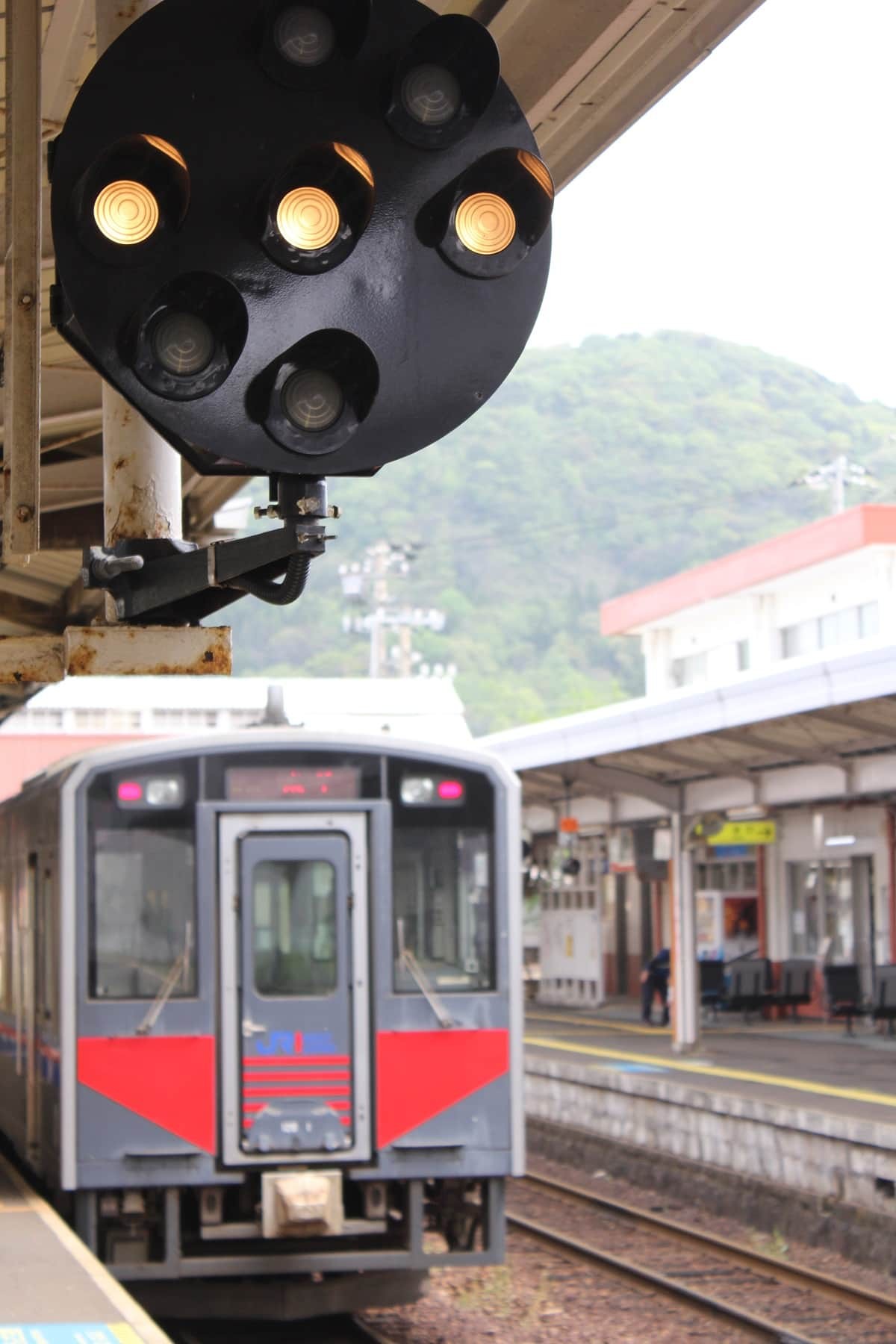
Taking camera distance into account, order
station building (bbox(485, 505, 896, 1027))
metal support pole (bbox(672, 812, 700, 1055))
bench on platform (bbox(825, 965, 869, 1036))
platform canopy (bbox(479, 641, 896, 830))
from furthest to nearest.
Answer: bench on platform (bbox(825, 965, 869, 1036)) < metal support pole (bbox(672, 812, 700, 1055)) < station building (bbox(485, 505, 896, 1027)) < platform canopy (bbox(479, 641, 896, 830))

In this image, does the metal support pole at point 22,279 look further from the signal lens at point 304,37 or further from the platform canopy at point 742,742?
the platform canopy at point 742,742

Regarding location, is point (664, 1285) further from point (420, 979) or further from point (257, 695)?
point (257, 695)

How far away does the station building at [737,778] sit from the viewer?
47.5ft

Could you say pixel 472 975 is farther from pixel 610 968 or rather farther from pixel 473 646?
pixel 473 646

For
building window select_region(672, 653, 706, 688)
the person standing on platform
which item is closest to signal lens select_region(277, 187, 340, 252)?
the person standing on platform

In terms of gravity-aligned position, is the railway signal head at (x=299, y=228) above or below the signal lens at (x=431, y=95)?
below

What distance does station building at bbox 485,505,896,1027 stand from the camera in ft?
47.5

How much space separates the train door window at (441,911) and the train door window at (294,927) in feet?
1.10

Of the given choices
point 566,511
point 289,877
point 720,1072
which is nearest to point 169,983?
point 289,877

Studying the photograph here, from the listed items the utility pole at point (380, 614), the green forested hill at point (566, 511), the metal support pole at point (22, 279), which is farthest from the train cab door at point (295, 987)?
the green forested hill at point (566, 511)

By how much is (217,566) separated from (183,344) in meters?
0.43

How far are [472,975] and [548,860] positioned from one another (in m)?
19.6

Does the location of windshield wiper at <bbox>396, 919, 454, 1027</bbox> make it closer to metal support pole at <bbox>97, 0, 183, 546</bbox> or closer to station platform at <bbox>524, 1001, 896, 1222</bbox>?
station platform at <bbox>524, 1001, 896, 1222</bbox>

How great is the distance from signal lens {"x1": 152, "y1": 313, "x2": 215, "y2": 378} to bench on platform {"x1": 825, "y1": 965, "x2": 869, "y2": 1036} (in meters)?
17.6
